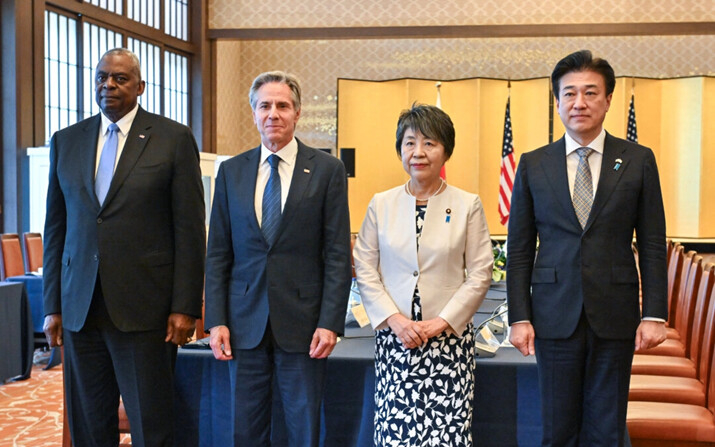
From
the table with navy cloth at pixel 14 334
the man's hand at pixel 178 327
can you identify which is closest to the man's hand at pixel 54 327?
the man's hand at pixel 178 327

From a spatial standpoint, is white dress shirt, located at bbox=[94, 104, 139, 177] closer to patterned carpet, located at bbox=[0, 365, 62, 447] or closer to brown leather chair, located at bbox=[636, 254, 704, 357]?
patterned carpet, located at bbox=[0, 365, 62, 447]

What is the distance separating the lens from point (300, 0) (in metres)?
11.8

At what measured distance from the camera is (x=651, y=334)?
8.33 ft

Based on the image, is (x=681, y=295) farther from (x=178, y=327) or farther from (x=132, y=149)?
(x=132, y=149)

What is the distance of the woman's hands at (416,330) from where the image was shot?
2.71m

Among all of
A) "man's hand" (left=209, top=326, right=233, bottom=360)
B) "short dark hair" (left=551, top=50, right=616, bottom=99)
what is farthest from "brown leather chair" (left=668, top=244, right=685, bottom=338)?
"man's hand" (left=209, top=326, right=233, bottom=360)

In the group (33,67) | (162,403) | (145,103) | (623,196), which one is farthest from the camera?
(145,103)

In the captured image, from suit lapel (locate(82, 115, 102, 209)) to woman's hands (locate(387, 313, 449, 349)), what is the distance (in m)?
1.08

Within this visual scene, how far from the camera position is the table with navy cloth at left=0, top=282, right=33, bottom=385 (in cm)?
609

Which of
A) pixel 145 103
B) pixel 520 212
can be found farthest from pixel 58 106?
pixel 520 212

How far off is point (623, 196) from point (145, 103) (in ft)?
31.3

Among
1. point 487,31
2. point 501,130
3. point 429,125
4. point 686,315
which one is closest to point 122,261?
point 429,125

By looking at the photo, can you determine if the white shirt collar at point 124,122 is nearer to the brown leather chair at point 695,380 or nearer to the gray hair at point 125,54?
the gray hair at point 125,54

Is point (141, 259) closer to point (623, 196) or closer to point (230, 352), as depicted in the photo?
point (230, 352)
